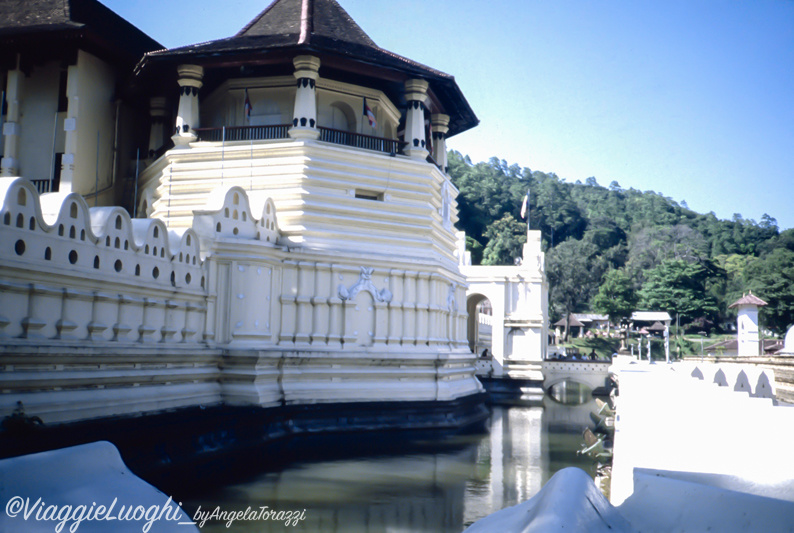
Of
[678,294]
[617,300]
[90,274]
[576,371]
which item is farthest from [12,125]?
Result: [678,294]

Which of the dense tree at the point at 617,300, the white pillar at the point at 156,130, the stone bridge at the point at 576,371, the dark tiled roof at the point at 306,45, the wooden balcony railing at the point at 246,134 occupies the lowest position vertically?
the stone bridge at the point at 576,371

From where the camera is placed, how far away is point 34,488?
429 centimetres

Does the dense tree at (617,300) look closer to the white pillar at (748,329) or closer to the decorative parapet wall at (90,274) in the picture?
the white pillar at (748,329)

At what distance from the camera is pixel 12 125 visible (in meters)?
19.9

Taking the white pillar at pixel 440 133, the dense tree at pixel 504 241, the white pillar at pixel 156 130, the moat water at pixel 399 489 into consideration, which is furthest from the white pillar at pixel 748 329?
the dense tree at pixel 504 241

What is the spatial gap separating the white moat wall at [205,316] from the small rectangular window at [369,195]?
85.0 inches

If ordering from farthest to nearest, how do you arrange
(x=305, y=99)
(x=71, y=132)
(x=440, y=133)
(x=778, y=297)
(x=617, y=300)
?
(x=617, y=300)
(x=778, y=297)
(x=440, y=133)
(x=71, y=132)
(x=305, y=99)

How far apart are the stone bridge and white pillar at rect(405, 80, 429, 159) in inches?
680

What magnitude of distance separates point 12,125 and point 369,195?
1048 cm

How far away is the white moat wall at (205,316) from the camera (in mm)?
10430

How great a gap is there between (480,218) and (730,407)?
265 feet

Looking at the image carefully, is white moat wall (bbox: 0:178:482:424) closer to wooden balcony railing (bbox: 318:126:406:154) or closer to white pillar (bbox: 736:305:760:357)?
wooden balcony railing (bbox: 318:126:406:154)

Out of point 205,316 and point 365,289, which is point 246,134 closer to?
point 365,289

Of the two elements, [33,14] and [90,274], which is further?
[33,14]
